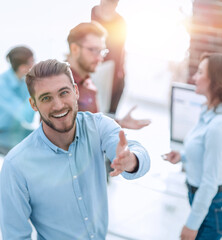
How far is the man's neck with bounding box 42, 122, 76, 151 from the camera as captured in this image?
2.63 ft

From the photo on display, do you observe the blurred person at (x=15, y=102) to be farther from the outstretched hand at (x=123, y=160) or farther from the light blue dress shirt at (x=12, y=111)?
the outstretched hand at (x=123, y=160)

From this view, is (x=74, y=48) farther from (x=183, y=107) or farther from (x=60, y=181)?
(x=183, y=107)

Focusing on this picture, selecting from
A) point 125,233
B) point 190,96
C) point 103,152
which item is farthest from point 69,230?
point 190,96

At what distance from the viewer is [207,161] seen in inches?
42.1

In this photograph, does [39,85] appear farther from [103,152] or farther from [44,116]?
A: [103,152]

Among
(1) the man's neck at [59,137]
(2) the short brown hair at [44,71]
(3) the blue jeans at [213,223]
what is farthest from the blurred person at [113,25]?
(3) the blue jeans at [213,223]

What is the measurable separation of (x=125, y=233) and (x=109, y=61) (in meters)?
0.85

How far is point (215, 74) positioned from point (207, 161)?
13.3 inches

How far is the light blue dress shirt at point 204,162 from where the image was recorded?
1.05 metres

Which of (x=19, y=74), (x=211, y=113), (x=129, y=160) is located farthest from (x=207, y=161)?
(x=19, y=74)

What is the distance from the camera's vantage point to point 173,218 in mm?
1603

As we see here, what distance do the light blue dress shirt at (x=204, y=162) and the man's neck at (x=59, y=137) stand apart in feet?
1.65

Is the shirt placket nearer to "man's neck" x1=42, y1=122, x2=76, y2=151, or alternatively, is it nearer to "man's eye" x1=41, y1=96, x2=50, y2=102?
"man's neck" x1=42, y1=122, x2=76, y2=151

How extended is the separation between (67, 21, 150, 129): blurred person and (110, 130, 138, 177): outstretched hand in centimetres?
35
